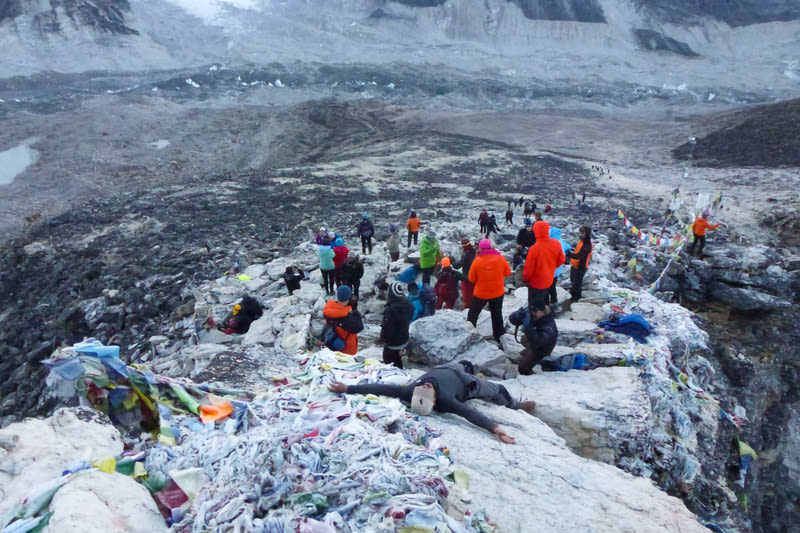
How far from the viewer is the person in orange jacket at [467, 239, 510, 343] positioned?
5457 millimetres

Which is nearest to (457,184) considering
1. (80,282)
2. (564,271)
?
(564,271)

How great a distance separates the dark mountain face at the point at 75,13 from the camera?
46.7 m

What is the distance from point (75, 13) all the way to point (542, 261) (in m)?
63.3

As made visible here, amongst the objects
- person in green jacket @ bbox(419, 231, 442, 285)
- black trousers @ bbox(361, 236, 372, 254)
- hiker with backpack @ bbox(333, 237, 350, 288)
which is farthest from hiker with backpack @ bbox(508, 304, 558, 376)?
black trousers @ bbox(361, 236, 372, 254)

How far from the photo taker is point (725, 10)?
62719 mm

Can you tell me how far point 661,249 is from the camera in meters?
9.83

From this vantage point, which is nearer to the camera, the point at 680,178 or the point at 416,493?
the point at 416,493

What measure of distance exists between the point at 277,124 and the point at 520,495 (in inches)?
1226

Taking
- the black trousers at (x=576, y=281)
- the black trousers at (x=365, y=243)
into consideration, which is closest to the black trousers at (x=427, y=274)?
the black trousers at (x=576, y=281)

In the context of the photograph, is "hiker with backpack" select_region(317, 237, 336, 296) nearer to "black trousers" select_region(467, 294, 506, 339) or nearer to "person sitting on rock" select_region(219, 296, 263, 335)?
"person sitting on rock" select_region(219, 296, 263, 335)

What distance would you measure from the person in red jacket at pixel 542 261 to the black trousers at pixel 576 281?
1.49m

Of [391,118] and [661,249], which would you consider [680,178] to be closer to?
[661,249]

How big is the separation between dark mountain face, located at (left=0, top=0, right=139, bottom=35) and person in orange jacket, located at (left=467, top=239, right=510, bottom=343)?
61.7 meters

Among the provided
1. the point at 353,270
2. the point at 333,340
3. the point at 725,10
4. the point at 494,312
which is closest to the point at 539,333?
the point at 494,312
